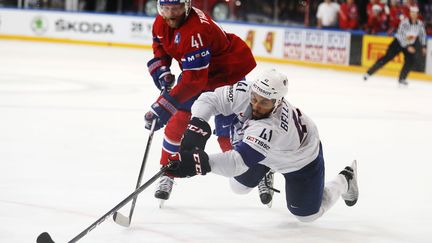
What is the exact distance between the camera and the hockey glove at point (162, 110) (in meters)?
4.41

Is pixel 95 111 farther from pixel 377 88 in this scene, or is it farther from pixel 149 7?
pixel 149 7

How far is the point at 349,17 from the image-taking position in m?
15.5

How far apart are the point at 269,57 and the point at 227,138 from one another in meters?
11.4

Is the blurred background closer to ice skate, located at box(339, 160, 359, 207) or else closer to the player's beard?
ice skate, located at box(339, 160, 359, 207)

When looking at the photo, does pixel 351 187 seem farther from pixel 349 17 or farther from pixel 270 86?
pixel 349 17

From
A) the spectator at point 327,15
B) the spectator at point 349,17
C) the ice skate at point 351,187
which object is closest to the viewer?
the ice skate at point 351,187

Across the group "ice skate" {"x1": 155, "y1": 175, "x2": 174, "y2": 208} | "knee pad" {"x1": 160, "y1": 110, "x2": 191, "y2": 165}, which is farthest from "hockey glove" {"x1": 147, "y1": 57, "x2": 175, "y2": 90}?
"ice skate" {"x1": 155, "y1": 175, "x2": 174, "y2": 208}

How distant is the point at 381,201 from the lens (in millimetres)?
5023

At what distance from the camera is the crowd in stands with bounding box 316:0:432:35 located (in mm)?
14852

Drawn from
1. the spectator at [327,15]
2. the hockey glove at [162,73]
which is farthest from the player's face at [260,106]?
the spectator at [327,15]

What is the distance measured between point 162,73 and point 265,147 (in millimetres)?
1412

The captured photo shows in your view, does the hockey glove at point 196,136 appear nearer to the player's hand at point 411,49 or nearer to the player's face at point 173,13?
the player's face at point 173,13

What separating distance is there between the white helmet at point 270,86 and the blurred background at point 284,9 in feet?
34.4

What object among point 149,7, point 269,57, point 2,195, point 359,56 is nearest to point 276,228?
point 2,195
